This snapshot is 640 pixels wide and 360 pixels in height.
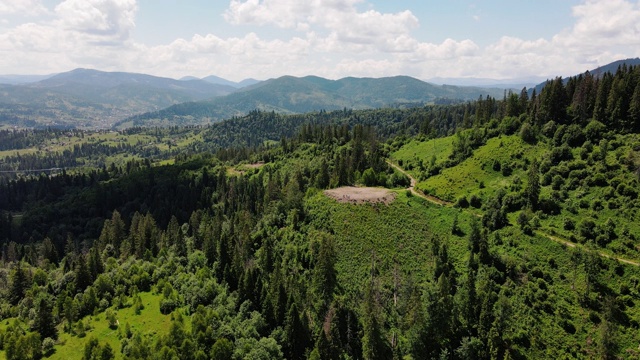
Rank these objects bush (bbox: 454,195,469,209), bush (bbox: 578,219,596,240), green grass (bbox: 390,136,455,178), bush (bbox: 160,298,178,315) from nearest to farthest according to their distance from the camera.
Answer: bush (bbox: 578,219,596,240) < bush (bbox: 160,298,178,315) < bush (bbox: 454,195,469,209) < green grass (bbox: 390,136,455,178)

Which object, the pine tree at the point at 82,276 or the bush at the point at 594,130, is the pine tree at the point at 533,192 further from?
the pine tree at the point at 82,276

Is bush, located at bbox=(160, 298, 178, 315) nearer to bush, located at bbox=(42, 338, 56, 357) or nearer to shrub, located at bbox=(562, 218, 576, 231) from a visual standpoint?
bush, located at bbox=(42, 338, 56, 357)

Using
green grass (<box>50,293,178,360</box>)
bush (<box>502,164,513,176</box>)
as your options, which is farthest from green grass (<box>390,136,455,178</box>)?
green grass (<box>50,293,178,360</box>)

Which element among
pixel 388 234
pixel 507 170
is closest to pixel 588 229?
pixel 507 170

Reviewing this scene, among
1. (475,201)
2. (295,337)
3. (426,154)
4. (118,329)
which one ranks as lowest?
(295,337)

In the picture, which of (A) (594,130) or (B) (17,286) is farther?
(A) (594,130)

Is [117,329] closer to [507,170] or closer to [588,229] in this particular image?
[588,229]

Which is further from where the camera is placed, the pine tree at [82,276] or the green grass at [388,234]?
the pine tree at [82,276]

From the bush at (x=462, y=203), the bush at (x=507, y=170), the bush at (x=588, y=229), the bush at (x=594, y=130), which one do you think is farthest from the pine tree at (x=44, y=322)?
the bush at (x=594, y=130)

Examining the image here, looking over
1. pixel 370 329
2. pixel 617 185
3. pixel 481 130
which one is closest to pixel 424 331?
pixel 370 329
